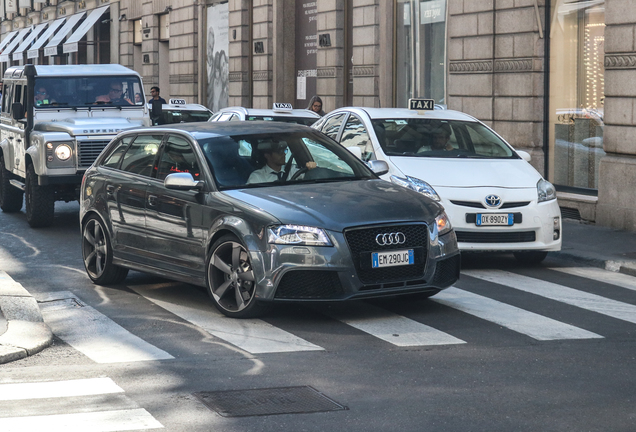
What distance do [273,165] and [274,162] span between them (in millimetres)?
35

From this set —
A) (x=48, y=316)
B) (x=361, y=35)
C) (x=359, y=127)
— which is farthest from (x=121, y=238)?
(x=361, y=35)

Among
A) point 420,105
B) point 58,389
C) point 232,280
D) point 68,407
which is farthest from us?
point 420,105

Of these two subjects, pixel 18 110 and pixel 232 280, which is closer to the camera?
pixel 232 280

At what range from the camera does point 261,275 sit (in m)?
7.75

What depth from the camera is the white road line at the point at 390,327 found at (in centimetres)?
730

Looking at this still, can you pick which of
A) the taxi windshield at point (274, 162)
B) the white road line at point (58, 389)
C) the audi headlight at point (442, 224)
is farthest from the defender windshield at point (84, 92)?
the white road line at point (58, 389)

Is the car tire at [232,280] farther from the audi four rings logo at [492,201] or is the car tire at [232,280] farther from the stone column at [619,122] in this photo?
the stone column at [619,122]

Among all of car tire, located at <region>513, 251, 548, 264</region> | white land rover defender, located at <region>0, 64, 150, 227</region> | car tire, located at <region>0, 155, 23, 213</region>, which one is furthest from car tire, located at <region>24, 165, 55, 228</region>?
car tire, located at <region>513, 251, 548, 264</region>

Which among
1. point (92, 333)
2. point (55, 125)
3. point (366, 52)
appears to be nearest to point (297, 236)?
point (92, 333)

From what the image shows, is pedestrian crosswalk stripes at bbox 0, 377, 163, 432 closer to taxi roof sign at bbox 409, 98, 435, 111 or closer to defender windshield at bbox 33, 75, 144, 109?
taxi roof sign at bbox 409, 98, 435, 111

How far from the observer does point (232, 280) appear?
26.4 ft

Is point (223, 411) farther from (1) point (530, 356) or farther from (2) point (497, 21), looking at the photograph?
(2) point (497, 21)

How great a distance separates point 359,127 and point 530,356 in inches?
222

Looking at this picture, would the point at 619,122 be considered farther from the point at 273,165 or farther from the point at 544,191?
the point at 273,165
